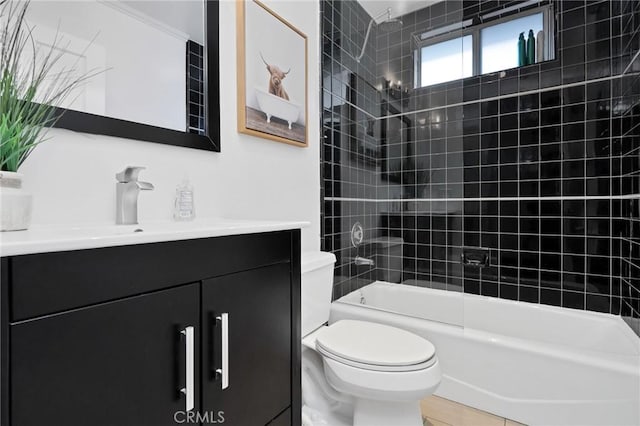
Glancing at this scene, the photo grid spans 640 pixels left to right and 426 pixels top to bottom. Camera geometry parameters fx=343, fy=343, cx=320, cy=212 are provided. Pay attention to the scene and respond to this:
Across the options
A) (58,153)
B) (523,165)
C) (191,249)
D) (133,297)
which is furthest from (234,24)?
(523,165)

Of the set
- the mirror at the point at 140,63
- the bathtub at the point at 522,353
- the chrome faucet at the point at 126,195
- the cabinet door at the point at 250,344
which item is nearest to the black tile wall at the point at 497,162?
the bathtub at the point at 522,353

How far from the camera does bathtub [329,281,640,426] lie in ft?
4.59

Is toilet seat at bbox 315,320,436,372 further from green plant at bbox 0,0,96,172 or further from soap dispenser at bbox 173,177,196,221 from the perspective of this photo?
green plant at bbox 0,0,96,172

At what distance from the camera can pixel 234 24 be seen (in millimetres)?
1425

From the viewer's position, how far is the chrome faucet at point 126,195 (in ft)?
3.20

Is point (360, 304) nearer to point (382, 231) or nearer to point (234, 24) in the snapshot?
point (382, 231)

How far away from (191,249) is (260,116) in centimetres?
94

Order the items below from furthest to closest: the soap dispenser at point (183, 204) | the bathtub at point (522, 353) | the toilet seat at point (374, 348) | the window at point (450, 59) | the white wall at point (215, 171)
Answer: the window at point (450, 59), the bathtub at point (522, 353), the toilet seat at point (374, 348), the soap dispenser at point (183, 204), the white wall at point (215, 171)

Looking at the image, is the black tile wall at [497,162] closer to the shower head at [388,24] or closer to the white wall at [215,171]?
the shower head at [388,24]

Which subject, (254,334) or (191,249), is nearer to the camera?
(191,249)

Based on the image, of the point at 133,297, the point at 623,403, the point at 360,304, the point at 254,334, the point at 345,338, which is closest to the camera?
the point at 133,297

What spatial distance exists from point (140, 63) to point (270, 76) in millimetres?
608

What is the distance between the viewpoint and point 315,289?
62.0 inches

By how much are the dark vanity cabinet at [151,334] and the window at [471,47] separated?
211 cm
